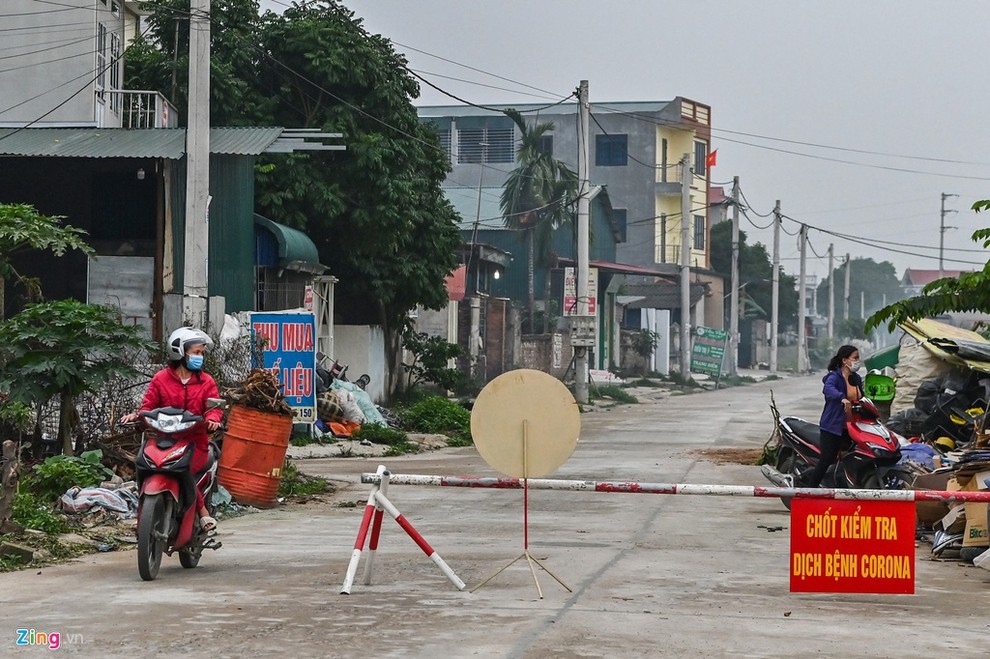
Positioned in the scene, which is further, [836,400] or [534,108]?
[534,108]

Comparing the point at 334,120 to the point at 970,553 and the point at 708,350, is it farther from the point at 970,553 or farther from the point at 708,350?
the point at 708,350

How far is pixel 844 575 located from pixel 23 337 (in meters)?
8.48

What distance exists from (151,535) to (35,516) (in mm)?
2902

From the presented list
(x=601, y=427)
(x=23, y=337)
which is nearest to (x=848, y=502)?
(x=23, y=337)

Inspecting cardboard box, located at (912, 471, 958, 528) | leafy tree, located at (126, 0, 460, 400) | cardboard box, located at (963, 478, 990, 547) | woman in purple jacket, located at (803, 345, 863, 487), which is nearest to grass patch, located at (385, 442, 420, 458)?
leafy tree, located at (126, 0, 460, 400)

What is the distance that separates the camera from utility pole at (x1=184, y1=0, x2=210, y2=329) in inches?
774

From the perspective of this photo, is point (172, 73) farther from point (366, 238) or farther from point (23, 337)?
point (23, 337)

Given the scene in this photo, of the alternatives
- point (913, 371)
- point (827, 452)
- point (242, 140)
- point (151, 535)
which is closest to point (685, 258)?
point (913, 371)

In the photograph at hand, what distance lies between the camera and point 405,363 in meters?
35.7

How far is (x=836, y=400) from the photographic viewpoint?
13453 millimetres

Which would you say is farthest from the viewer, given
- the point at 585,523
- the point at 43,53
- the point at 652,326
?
the point at 652,326

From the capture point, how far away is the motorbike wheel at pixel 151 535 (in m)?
9.14

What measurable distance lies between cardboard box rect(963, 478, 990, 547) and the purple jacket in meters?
2.38

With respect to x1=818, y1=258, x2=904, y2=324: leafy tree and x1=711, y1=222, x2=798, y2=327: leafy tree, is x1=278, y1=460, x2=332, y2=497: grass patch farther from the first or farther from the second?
x1=818, y1=258, x2=904, y2=324: leafy tree
